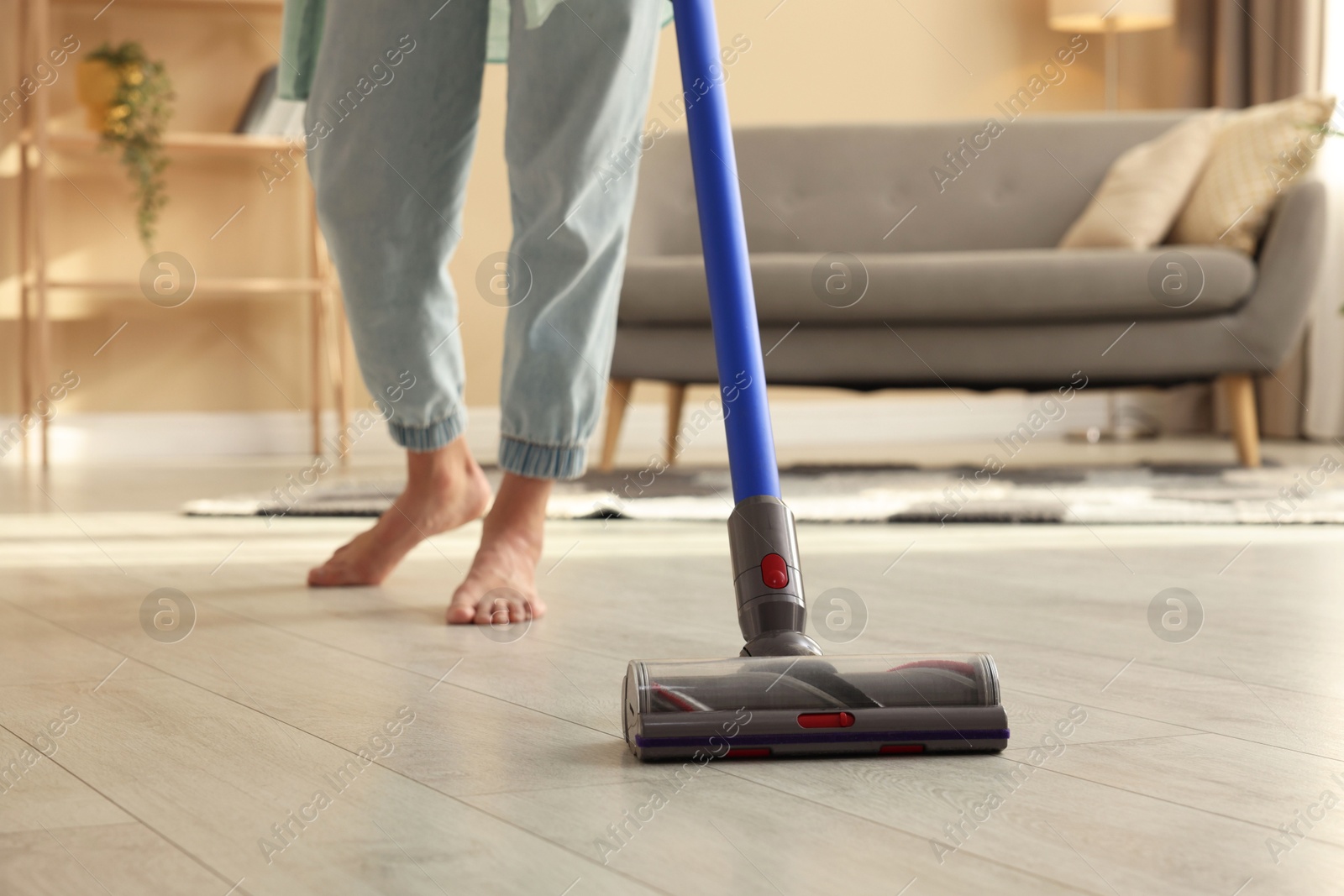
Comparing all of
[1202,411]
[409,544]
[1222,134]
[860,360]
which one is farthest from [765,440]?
[1202,411]

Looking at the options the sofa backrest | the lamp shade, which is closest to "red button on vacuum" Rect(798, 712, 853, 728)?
the sofa backrest

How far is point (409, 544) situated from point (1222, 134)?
256 cm

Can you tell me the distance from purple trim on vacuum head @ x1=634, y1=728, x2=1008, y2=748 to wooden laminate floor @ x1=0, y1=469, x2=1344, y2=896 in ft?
0.04

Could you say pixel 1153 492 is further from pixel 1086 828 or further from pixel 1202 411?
pixel 1202 411

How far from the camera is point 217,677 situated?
972mm

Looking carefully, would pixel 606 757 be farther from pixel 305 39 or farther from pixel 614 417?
pixel 614 417

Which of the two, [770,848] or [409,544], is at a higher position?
[770,848]

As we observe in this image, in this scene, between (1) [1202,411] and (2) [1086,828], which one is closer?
(2) [1086,828]

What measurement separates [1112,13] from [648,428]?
1.86 metres

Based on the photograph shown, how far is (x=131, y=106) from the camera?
147 inches

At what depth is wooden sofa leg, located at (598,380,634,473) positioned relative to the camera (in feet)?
10.2

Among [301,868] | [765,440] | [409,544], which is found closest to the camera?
[301,868]

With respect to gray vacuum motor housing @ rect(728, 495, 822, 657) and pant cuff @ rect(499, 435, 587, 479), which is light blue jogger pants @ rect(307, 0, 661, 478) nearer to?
pant cuff @ rect(499, 435, 587, 479)

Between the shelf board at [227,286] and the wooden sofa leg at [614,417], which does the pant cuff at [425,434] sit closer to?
the wooden sofa leg at [614,417]
